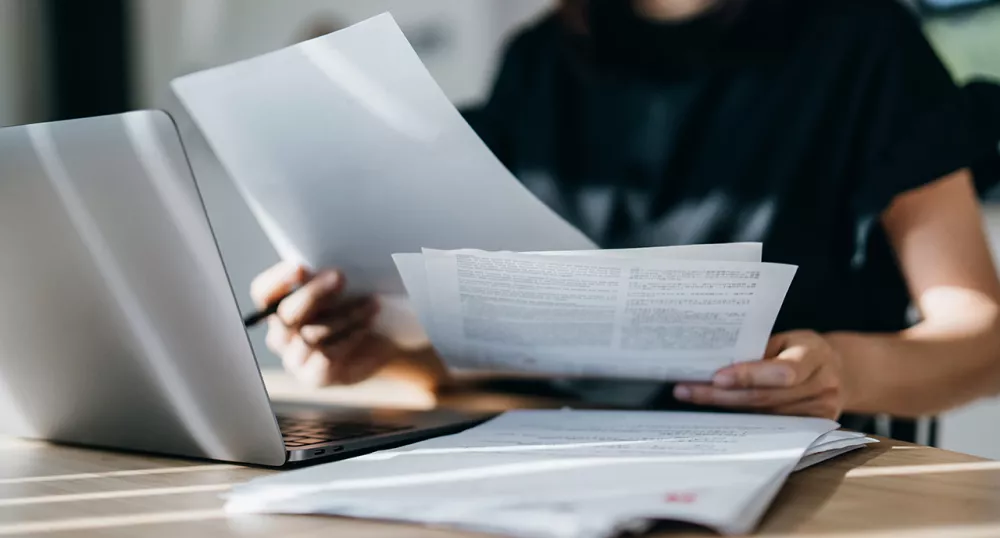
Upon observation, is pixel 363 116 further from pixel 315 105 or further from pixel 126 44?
pixel 126 44

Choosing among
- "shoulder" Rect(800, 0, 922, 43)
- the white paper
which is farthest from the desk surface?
"shoulder" Rect(800, 0, 922, 43)

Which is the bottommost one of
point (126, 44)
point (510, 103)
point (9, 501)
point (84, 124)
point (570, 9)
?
point (9, 501)

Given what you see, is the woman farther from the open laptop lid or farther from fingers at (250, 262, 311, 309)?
the open laptop lid

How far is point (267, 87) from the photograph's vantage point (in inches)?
24.6

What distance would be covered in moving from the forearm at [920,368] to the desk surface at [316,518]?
14 cm

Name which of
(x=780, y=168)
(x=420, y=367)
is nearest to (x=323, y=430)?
(x=420, y=367)

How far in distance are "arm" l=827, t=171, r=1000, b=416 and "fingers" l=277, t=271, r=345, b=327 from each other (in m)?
0.42

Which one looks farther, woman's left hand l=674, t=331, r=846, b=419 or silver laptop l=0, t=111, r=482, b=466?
woman's left hand l=674, t=331, r=846, b=419

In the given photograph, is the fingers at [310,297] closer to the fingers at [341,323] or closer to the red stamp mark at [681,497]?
the fingers at [341,323]

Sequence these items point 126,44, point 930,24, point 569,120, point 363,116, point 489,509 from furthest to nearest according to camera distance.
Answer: point 126,44 → point 930,24 → point 569,120 → point 363,116 → point 489,509

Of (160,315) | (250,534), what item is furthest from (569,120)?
(250,534)

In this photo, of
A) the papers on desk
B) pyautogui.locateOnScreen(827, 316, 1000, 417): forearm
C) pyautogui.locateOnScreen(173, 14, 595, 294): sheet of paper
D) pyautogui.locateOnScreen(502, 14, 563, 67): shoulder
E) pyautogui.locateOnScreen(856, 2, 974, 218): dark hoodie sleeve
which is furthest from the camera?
pyautogui.locateOnScreen(502, 14, 563, 67): shoulder

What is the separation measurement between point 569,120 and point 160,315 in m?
0.73

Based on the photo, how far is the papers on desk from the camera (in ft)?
1.22
